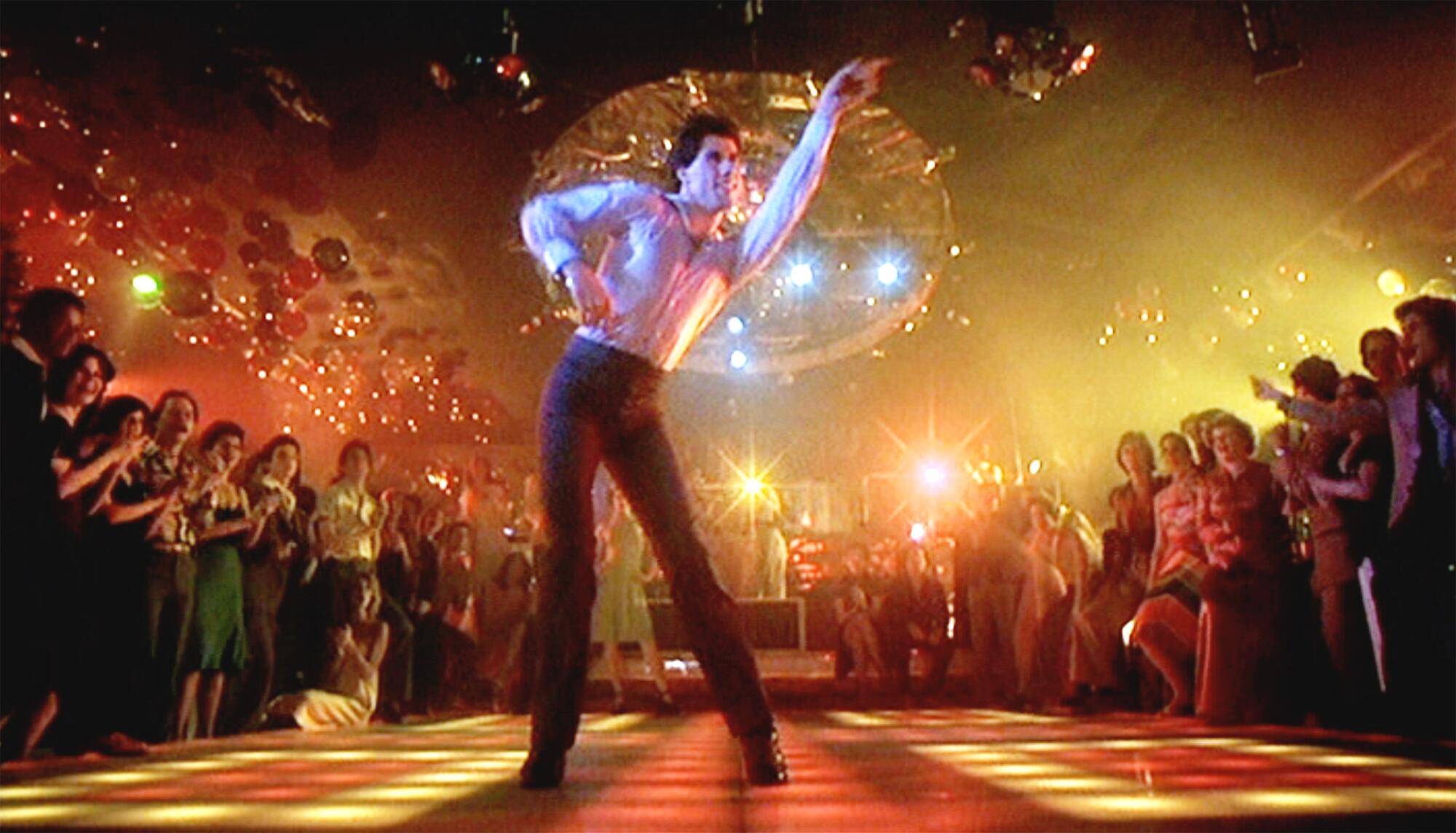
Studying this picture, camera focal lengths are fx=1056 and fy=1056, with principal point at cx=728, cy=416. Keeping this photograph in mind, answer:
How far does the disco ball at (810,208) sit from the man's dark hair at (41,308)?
2266 millimetres

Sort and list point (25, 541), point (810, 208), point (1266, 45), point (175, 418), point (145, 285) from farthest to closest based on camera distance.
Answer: point (145, 285) < point (810, 208) < point (1266, 45) < point (175, 418) < point (25, 541)

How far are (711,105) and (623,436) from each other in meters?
3.94

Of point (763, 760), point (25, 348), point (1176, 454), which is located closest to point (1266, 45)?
point (1176, 454)

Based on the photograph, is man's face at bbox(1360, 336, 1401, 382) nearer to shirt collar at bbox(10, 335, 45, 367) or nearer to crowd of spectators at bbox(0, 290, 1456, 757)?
crowd of spectators at bbox(0, 290, 1456, 757)

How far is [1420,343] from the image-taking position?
443 centimetres

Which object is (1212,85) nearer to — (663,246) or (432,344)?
(663,246)

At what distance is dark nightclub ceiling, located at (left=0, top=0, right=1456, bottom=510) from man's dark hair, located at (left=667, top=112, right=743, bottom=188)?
3.30 metres

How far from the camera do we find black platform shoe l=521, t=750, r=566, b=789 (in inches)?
111

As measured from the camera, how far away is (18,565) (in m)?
3.62

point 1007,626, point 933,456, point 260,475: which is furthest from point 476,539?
point 933,456

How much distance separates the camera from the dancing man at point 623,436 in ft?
9.05

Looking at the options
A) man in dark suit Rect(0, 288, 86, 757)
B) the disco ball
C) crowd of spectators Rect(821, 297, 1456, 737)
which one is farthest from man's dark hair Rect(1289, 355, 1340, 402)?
man in dark suit Rect(0, 288, 86, 757)

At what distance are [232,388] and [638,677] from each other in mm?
7484

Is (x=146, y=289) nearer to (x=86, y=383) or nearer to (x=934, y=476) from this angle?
(x=86, y=383)
